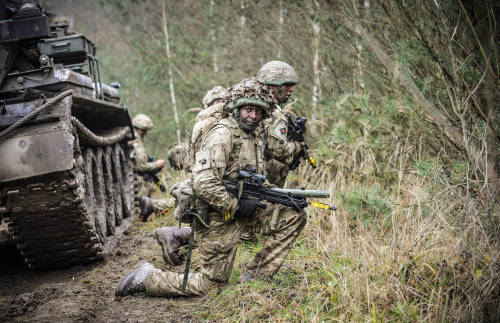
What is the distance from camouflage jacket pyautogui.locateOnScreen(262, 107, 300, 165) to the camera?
4406 mm

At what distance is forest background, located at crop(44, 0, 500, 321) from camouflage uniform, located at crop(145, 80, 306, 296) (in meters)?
0.21

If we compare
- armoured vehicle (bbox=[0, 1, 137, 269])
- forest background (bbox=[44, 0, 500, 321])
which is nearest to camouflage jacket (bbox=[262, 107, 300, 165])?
forest background (bbox=[44, 0, 500, 321])

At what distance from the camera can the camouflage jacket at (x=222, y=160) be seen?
3.79 meters

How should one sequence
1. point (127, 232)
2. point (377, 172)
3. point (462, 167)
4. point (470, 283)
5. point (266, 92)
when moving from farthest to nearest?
1. point (127, 232)
2. point (377, 172)
3. point (462, 167)
4. point (266, 92)
5. point (470, 283)

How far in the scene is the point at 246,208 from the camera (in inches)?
154

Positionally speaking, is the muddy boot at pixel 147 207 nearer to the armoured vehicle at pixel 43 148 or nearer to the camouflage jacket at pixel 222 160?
the armoured vehicle at pixel 43 148

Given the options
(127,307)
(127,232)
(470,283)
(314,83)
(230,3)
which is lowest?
(127,232)

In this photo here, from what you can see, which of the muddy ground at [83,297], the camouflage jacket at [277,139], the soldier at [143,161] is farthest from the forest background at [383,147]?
the soldier at [143,161]

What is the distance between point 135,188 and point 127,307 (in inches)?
191

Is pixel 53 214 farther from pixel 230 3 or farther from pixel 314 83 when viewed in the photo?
pixel 230 3

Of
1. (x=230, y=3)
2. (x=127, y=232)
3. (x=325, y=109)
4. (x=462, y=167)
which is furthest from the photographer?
(x=230, y=3)

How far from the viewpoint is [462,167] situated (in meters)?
4.57

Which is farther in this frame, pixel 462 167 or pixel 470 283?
pixel 462 167

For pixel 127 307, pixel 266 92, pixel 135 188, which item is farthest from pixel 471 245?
pixel 135 188
